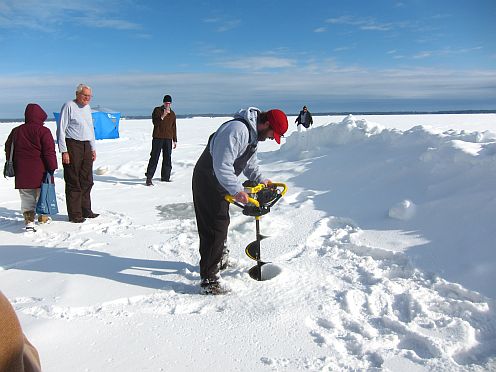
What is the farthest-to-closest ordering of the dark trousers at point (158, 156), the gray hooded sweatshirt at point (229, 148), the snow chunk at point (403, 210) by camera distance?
the dark trousers at point (158, 156)
the snow chunk at point (403, 210)
the gray hooded sweatshirt at point (229, 148)

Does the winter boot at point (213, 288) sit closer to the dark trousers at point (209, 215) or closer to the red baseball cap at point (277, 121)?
the dark trousers at point (209, 215)

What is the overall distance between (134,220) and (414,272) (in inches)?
152

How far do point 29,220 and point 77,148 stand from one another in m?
1.13

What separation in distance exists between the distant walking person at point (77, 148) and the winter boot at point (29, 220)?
0.48 metres

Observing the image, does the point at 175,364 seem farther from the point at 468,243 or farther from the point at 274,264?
the point at 468,243

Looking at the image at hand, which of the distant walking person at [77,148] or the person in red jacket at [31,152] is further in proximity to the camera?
the distant walking person at [77,148]

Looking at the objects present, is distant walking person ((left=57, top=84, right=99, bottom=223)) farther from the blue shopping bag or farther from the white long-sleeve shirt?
the blue shopping bag

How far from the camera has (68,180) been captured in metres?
5.71

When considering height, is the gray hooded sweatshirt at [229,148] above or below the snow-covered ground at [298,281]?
above

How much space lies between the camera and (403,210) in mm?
4934

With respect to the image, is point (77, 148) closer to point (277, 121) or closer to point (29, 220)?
point (29, 220)

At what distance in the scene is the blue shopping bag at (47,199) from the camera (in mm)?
5359

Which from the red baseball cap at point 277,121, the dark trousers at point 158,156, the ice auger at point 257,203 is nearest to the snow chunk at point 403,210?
the ice auger at point 257,203

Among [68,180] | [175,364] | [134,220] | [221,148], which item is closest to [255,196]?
[221,148]
